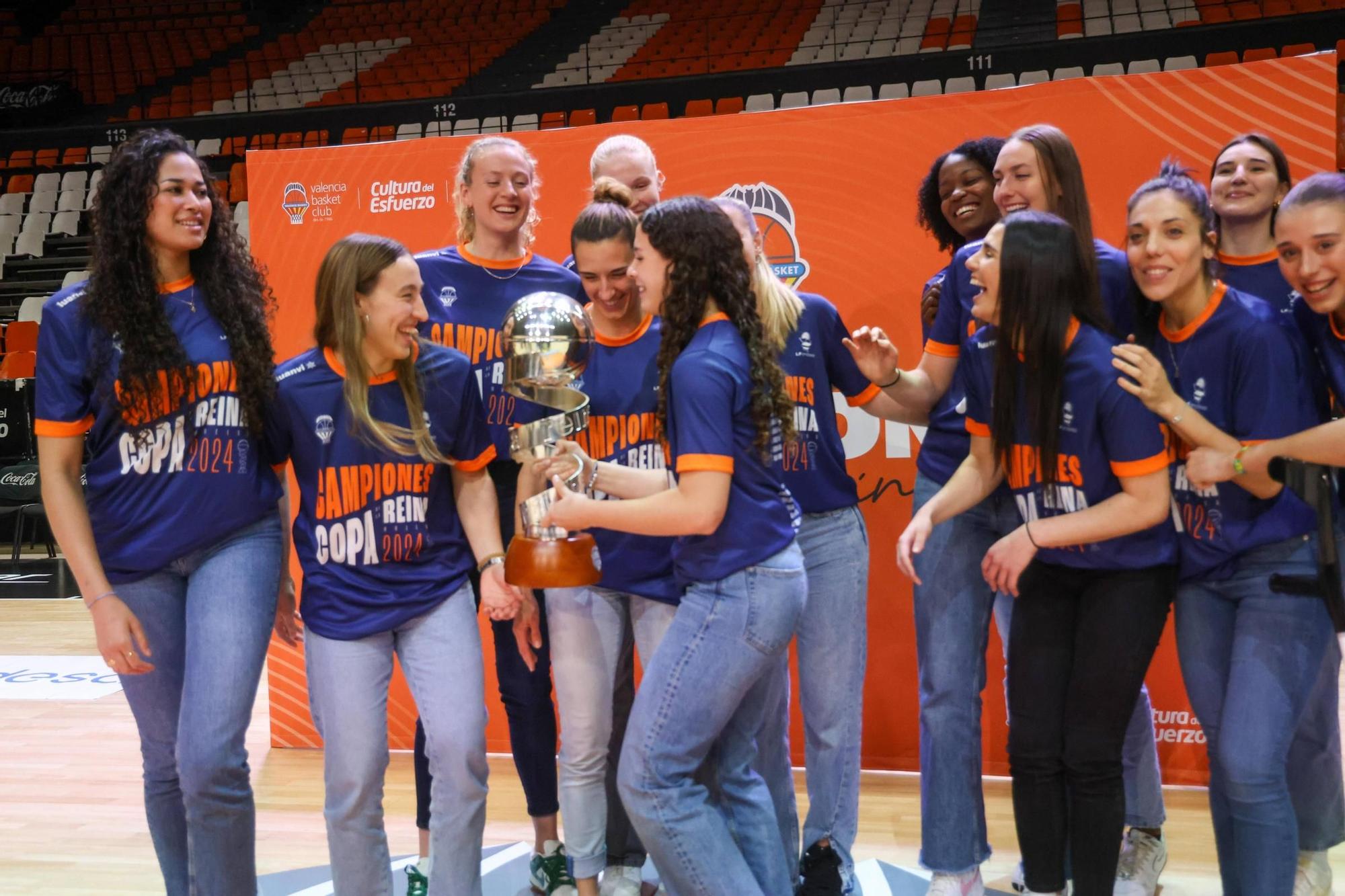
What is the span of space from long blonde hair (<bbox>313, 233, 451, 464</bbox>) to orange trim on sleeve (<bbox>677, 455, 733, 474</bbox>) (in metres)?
0.67

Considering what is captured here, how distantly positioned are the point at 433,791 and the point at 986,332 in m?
1.70

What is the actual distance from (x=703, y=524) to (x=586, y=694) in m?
0.84

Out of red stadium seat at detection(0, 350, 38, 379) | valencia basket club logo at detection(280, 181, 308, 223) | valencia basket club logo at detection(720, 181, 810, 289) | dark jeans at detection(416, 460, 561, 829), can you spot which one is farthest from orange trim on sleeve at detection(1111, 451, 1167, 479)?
red stadium seat at detection(0, 350, 38, 379)

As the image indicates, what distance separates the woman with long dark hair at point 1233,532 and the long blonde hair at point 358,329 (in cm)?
160

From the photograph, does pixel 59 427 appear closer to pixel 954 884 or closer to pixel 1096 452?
pixel 1096 452

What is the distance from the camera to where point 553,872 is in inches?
135

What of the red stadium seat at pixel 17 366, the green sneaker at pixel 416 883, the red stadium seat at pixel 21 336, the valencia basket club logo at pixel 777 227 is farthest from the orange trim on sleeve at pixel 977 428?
the red stadium seat at pixel 21 336

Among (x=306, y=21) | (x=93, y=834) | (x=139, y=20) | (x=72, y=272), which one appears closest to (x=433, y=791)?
(x=93, y=834)

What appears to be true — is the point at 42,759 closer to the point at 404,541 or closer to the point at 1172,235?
the point at 404,541

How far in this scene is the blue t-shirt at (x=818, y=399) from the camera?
322 cm

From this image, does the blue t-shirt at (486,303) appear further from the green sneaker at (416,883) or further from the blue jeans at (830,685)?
the green sneaker at (416,883)

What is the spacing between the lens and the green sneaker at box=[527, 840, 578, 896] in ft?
11.2

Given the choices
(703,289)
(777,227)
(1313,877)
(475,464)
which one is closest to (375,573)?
(475,464)

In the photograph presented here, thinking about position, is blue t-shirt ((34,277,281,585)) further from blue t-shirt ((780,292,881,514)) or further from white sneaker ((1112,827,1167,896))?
white sneaker ((1112,827,1167,896))
